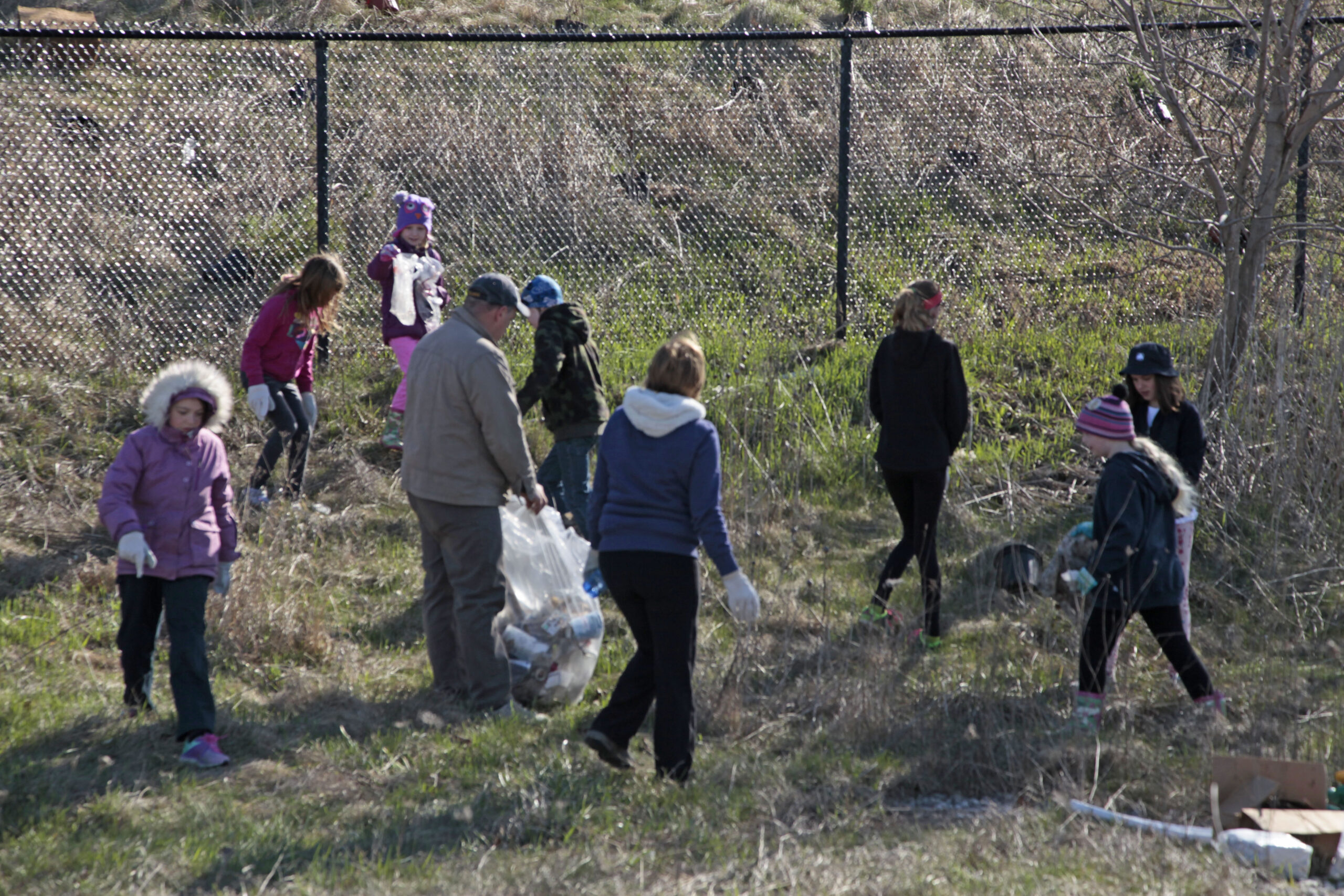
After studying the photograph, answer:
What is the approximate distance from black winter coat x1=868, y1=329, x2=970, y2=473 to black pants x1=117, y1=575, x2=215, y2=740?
10.00 feet

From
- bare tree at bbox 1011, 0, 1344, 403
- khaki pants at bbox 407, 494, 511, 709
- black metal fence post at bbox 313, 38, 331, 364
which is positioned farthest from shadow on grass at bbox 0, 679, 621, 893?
bare tree at bbox 1011, 0, 1344, 403

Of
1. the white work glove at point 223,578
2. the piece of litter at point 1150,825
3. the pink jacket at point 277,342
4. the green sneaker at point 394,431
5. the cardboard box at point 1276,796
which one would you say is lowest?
the piece of litter at point 1150,825

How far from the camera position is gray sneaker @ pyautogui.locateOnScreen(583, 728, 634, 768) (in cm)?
431

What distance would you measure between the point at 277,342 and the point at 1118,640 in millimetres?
4514

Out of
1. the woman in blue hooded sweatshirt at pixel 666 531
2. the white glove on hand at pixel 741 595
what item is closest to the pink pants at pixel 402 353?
the woman in blue hooded sweatshirt at pixel 666 531

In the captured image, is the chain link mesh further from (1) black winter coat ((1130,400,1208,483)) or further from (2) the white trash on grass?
(2) the white trash on grass

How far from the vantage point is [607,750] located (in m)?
4.32

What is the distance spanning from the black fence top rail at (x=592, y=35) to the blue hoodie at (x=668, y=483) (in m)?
4.30

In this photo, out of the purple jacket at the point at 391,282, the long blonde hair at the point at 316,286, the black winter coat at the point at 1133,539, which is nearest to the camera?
the black winter coat at the point at 1133,539

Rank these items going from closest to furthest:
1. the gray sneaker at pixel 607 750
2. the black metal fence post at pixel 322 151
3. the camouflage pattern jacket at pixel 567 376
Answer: the gray sneaker at pixel 607 750
the camouflage pattern jacket at pixel 567 376
the black metal fence post at pixel 322 151

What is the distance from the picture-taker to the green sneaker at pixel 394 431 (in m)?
7.37

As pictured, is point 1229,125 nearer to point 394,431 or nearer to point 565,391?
point 565,391

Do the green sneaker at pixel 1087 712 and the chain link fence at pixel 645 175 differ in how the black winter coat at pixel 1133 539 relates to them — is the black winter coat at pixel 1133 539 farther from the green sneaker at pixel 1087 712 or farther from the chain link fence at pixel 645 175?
the chain link fence at pixel 645 175

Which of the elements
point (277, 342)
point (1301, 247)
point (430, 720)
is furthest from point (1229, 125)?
point (430, 720)
